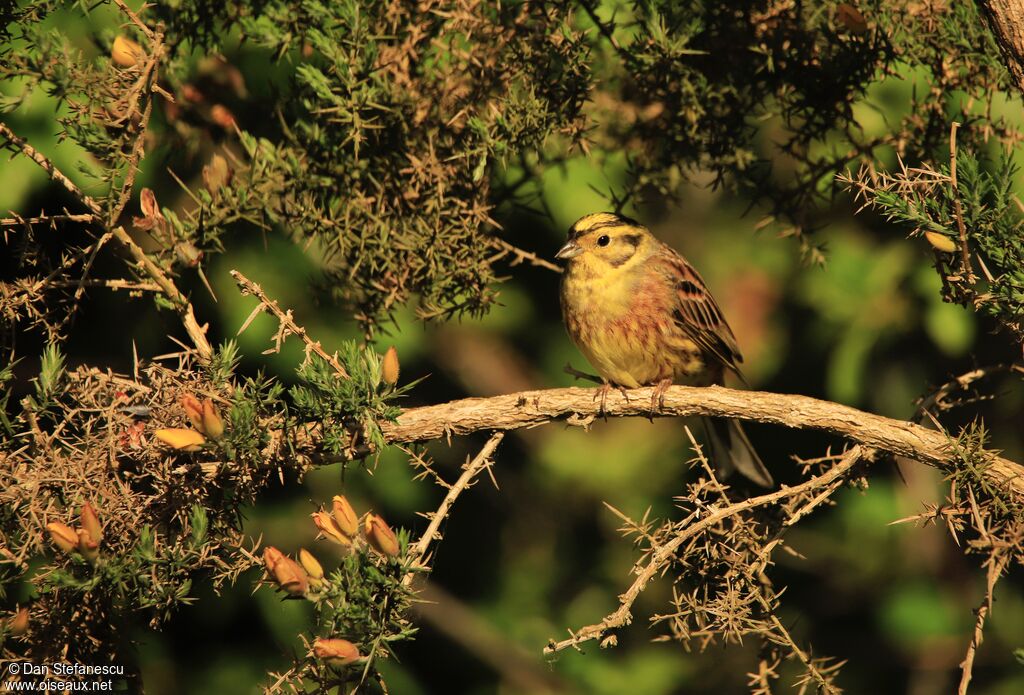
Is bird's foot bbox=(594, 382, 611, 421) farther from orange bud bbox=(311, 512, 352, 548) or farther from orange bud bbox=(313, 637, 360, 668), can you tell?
orange bud bbox=(313, 637, 360, 668)

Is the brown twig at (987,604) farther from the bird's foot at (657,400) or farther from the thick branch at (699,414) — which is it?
the bird's foot at (657,400)

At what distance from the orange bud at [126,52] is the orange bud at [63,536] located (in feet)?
4.61

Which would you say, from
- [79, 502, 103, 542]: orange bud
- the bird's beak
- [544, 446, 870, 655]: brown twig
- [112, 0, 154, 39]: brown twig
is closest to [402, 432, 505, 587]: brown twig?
[544, 446, 870, 655]: brown twig

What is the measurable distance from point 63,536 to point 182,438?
365mm

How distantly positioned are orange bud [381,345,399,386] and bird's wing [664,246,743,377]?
5.87ft

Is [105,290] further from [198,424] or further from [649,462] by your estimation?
[649,462]

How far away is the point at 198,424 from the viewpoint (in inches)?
105

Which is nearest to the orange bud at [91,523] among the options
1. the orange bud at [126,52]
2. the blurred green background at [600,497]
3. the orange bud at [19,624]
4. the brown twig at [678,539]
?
the orange bud at [19,624]

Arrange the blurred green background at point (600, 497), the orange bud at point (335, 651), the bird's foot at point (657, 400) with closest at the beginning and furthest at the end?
1. the orange bud at point (335, 651)
2. the bird's foot at point (657, 400)
3. the blurred green background at point (600, 497)

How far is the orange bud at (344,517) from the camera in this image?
2.61 meters

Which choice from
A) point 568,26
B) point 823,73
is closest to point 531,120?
point 568,26

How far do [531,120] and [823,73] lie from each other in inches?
40.6

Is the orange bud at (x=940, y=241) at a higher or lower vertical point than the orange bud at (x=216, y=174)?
lower

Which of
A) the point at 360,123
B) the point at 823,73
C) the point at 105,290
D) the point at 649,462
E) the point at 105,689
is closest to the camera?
the point at 105,689
